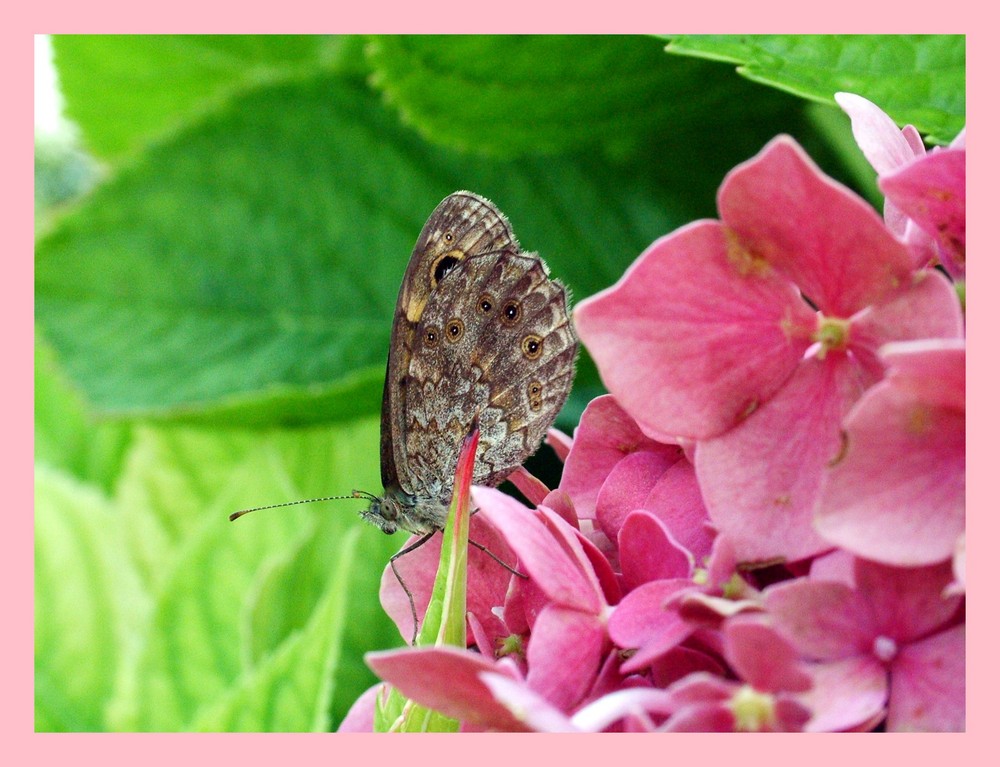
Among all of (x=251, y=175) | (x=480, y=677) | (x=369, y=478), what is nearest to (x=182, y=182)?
(x=251, y=175)

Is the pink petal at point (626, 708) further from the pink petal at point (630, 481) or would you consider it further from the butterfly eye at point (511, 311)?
the butterfly eye at point (511, 311)

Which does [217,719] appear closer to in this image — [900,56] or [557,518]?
[557,518]

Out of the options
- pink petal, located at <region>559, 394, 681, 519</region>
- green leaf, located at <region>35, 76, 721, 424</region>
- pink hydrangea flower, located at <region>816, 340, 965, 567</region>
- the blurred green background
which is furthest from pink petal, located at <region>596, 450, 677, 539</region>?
green leaf, located at <region>35, 76, 721, 424</region>

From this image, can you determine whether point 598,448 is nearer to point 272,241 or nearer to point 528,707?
→ point 528,707

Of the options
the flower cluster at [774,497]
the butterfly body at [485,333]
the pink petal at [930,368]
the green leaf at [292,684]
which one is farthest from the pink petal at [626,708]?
the green leaf at [292,684]

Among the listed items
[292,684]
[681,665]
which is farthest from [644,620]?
[292,684]

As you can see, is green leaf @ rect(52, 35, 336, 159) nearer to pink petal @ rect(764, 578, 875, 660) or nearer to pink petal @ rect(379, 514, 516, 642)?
pink petal @ rect(379, 514, 516, 642)
